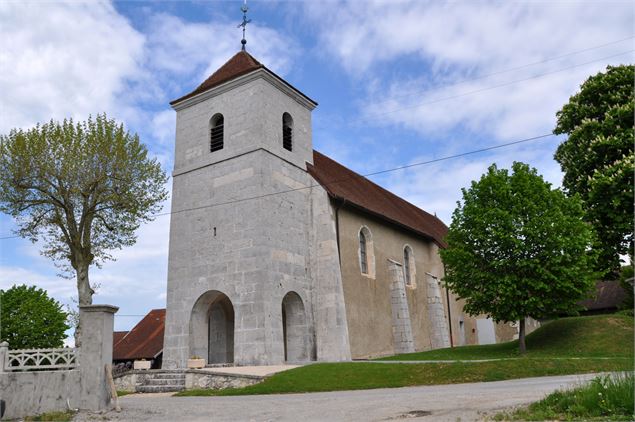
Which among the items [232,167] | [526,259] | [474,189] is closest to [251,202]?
[232,167]

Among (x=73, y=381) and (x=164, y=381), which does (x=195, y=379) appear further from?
(x=73, y=381)

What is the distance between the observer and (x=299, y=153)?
25203mm

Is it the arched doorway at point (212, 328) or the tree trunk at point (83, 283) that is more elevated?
the tree trunk at point (83, 283)

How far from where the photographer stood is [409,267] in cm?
2988

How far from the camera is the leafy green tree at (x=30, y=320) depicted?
121ft

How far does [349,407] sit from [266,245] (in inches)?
456

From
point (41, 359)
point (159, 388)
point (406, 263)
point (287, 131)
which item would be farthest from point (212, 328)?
point (41, 359)

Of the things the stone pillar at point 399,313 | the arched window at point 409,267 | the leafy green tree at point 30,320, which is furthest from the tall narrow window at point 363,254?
the leafy green tree at point 30,320

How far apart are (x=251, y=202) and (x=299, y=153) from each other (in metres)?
4.39

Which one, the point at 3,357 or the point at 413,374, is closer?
the point at 3,357

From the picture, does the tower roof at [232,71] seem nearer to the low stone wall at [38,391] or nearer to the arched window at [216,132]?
the arched window at [216,132]

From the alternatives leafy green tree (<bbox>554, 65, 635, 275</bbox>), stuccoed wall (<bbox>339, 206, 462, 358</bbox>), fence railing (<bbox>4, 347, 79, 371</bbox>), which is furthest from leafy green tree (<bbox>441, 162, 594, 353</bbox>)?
fence railing (<bbox>4, 347, 79, 371</bbox>)

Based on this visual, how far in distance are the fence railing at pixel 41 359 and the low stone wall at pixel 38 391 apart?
149 mm

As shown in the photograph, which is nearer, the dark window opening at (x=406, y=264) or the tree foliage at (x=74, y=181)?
the tree foliage at (x=74, y=181)
